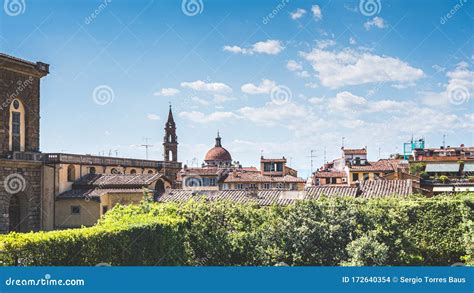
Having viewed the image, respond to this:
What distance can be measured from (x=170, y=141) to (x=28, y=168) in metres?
28.6

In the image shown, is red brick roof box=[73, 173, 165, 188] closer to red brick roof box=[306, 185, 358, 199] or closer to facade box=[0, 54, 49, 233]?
facade box=[0, 54, 49, 233]

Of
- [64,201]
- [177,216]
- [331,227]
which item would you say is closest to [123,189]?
[64,201]

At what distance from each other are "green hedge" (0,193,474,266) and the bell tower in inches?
1529

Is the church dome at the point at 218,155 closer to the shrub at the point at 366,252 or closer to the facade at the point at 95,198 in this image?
the facade at the point at 95,198

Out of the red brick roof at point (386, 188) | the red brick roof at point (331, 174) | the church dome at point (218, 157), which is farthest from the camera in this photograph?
the church dome at point (218, 157)

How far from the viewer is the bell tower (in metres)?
59.4

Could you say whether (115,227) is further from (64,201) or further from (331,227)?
(64,201)

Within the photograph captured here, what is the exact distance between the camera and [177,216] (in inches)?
763

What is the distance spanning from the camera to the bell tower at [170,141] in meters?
59.4

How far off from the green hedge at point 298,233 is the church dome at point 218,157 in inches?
2299

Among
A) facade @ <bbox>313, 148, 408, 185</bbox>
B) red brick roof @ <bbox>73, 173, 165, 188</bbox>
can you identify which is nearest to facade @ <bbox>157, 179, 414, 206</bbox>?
red brick roof @ <bbox>73, 173, 165, 188</bbox>

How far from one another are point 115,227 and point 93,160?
2617 centimetres

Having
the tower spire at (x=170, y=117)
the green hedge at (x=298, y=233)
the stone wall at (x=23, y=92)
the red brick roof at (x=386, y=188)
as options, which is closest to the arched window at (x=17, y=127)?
the stone wall at (x=23, y=92)

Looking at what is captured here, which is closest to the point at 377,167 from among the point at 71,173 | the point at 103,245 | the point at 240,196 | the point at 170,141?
the point at 170,141
